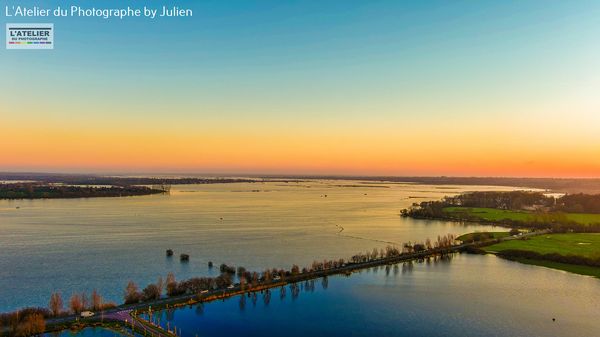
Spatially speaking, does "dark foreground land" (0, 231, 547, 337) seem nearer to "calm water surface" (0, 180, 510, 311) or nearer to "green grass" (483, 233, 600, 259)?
"calm water surface" (0, 180, 510, 311)

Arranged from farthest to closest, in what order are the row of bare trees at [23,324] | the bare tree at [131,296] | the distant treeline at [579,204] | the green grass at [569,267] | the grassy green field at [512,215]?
the distant treeline at [579,204] < the grassy green field at [512,215] < the green grass at [569,267] < the bare tree at [131,296] < the row of bare trees at [23,324]

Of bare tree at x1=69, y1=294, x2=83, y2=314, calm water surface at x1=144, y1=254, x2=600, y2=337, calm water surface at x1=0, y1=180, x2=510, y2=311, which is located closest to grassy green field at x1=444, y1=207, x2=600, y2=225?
calm water surface at x1=0, y1=180, x2=510, y2=311

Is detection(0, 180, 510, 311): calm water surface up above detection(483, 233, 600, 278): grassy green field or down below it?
above

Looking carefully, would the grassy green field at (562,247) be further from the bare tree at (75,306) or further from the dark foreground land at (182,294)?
the bare tree at (75,306)

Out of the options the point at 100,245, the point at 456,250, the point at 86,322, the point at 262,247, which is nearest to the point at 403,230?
the point at 456,250

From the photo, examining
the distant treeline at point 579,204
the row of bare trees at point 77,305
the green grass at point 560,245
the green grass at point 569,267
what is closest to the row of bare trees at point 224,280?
the row of bare trees at point 77,305

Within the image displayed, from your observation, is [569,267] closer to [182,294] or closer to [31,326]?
[182,294]
